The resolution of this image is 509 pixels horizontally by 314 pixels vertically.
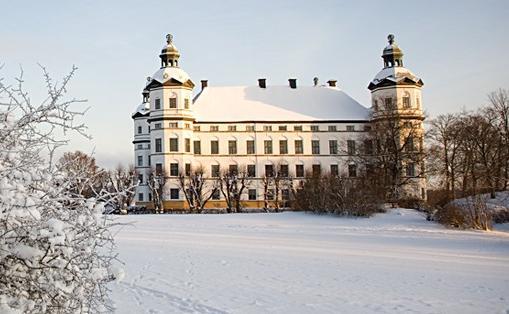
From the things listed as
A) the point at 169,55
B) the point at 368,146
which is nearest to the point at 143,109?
the point at 169,55

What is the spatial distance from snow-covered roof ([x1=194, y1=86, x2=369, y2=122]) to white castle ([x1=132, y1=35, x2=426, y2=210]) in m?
0.12

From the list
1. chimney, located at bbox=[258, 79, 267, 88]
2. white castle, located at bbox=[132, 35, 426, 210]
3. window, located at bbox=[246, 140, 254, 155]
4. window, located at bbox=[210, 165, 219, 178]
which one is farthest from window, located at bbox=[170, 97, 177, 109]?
→ chimney, located at bbox=[258, 79, 267, 88]

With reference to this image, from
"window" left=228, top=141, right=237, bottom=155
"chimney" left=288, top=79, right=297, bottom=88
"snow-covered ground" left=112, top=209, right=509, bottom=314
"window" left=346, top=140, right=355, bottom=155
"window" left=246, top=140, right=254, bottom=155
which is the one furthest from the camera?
"chimney" left=288, top=79, right=297, bottom=88

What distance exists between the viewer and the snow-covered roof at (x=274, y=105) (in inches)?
2419

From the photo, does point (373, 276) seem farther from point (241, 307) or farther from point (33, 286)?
point (33, 286)

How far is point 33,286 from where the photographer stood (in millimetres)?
4031

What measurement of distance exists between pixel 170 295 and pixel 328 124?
5417 cm

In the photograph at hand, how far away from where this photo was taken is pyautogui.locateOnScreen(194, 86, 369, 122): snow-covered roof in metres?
61.4

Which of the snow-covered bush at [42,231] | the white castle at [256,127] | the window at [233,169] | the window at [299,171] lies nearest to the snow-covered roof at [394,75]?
the white castle at [256,127]

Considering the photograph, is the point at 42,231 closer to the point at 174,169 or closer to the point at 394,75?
the point at 174,169

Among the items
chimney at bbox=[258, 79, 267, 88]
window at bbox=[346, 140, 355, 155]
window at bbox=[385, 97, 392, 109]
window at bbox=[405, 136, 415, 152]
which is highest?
chimney at bbox=[258, 79, 267, 88]

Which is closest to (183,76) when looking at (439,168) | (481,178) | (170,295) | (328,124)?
(328,124)

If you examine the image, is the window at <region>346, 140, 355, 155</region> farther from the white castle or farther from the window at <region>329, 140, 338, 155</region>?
the window at <region>329, 140, 338, 155</region>

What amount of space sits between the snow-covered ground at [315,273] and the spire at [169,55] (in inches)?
1519
